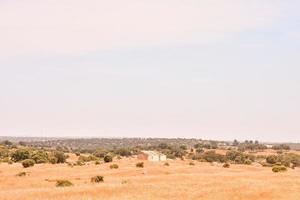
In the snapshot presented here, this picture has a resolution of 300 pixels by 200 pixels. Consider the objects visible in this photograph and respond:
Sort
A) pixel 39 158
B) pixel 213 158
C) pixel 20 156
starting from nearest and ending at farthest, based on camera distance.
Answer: pixel 39 158 < pixel 20 156 < pixel 213 158

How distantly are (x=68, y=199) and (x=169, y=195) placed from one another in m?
8.06

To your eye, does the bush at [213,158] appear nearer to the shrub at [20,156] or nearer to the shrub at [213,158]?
the shrub at [213,158]

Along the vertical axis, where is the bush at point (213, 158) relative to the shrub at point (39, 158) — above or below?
above

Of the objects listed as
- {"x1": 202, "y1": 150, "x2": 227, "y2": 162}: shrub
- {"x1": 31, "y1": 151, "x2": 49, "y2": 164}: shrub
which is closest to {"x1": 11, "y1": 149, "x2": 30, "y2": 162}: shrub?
{"x1": 31, "y1": 151, "x2": 49, "y2": 164}: shrub

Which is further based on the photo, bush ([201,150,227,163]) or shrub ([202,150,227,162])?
shrub ([202,150,227,162])

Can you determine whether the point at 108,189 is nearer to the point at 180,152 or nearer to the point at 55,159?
the point at 55,159

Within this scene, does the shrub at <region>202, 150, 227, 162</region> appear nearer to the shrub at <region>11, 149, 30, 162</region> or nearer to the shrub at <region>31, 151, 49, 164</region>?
the shrub at <region>31, 151, 49, 164</region>

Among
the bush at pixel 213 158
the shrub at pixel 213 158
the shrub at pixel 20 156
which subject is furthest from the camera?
the shrub at pixel 213 158

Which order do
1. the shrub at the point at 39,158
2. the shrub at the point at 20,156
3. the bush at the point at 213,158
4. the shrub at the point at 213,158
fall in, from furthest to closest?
the shrub at the point at 213,158, the bush at the point at 213,158, the shrub at the point at 20,156, the shrub at the point at 39,158

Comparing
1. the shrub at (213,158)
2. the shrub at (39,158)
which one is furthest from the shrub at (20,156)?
the shrub at (213,158)

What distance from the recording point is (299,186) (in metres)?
47.8

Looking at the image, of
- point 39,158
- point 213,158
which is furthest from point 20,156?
point 213,158

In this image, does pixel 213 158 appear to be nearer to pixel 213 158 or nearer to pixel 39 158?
pixel 213 158

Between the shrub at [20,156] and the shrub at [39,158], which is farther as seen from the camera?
the shrub at [20,156]
